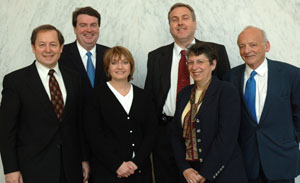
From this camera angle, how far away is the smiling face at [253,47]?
Result: 2.65 metres

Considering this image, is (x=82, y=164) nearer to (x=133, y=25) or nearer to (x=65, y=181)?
(x=65, y=181)

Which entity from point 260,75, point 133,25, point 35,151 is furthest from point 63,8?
point 260,75

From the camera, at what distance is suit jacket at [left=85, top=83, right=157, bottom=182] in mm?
2561

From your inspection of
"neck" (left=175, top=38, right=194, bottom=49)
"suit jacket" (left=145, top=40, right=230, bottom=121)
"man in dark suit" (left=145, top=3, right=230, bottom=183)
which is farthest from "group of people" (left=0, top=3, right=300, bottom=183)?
"neck" (left=175, top=38, right=194, bottom=49)

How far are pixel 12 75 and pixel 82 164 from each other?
2.87 ft

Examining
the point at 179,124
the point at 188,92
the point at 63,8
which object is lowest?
the point at 179,124

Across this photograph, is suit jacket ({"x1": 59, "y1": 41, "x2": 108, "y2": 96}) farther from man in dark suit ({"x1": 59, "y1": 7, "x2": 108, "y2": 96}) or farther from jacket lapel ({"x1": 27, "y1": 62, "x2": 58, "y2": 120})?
jacket lapel ({"x1": 27, "y1": 62, "x2": 58, "y2": 120})

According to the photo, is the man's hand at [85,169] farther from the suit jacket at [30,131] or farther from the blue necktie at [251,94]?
the blue necktie at [251,94]

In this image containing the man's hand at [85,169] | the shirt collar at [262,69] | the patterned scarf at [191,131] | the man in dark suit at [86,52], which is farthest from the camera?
the man in dark suit at [86,52]

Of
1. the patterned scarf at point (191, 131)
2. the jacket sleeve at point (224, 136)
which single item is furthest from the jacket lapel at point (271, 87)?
the patterned scarf at point (191, 131)

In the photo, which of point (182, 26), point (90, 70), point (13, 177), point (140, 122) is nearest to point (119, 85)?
point (140, 122)

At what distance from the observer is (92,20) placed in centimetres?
333

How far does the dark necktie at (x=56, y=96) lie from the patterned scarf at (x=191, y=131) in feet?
2.91

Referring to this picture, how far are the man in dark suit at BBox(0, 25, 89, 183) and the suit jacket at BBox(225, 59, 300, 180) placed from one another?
1295mm
